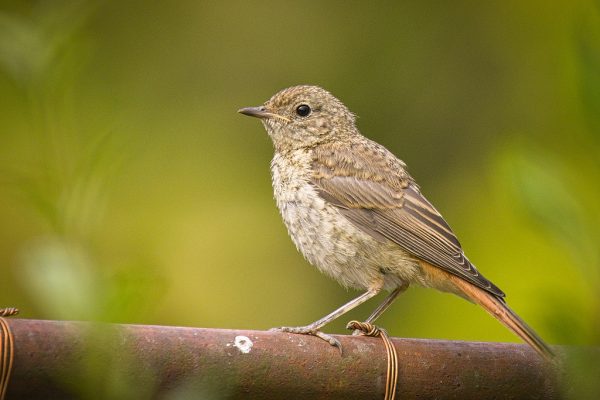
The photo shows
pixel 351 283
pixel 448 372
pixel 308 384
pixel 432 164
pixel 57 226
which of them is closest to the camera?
pixel 57 226

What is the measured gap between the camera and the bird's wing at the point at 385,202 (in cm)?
441

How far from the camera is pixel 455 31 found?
26.3ft

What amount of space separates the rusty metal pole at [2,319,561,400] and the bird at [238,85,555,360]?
1.02 metres

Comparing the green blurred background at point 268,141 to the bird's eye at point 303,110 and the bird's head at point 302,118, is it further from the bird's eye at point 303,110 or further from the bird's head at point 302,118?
the bird's eye at point 303,110

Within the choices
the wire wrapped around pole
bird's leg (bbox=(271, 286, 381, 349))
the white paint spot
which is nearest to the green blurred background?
bird's leg (bbox=(271, 286, 381, 349))

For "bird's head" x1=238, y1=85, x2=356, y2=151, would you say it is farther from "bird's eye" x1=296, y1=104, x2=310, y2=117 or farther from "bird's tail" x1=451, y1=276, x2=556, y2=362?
"bird's tail" x1=451, y1=276, x2=556, y2=362

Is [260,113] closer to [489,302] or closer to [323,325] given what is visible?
[323,325]

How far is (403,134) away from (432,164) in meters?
0.39

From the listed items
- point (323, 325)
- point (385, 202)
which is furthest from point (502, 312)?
point (385, 202)

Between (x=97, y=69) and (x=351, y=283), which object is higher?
(x=97, y=69)

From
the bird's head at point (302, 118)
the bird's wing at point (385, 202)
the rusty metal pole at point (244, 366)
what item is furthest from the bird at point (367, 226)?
the rusty metal pole at point (244, 366)

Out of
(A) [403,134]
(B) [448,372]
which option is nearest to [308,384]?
(B) [448,372]

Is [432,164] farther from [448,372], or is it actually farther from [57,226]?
[57,226]

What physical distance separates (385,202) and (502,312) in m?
1.18
